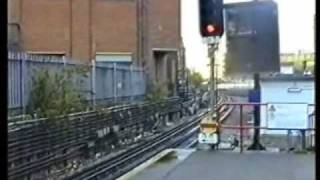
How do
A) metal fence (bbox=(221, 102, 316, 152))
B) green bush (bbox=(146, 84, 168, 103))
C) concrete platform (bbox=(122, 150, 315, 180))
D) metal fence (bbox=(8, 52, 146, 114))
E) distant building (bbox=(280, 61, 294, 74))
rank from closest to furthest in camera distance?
distant building (bbox=(280, 61, 294, 74)), concrete platform (bbox=(122, 150, 315, 180)), metal fence (bbox=(8, 52, 146, 114)), metal fence (bbox=(221, 102, 316, 152)), green bush (bbox=(146, 84, 168, 103))

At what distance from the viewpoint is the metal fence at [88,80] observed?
11227 mm

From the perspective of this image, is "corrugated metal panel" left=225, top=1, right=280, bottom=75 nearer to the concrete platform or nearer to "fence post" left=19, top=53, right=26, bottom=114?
the concrete platform

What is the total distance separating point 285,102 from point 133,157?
3301 mm

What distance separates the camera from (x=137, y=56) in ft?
95.6

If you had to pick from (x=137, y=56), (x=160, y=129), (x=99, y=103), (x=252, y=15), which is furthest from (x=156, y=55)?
(x=252, y=15)

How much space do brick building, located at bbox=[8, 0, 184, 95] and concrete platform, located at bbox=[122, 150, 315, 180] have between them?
55.6 feet

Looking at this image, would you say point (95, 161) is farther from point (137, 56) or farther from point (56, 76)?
point (137, 56)

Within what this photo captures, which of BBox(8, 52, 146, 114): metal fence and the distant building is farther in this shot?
BBox(8, 52, 146, 114): metal fence

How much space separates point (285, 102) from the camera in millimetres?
13602

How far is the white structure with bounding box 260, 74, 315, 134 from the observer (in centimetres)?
1284

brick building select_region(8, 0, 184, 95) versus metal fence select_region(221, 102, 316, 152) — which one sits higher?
brick building select_region(8, 0, 184, 95)

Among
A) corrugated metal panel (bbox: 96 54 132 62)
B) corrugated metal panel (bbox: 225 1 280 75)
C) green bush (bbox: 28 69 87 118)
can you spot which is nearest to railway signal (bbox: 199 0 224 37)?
corrugated metal panel (bbox: 225 1 280 75)

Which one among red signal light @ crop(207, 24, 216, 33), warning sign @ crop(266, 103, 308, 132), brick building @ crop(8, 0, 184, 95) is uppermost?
brick building @ crop(8, 0, 184, 95)
